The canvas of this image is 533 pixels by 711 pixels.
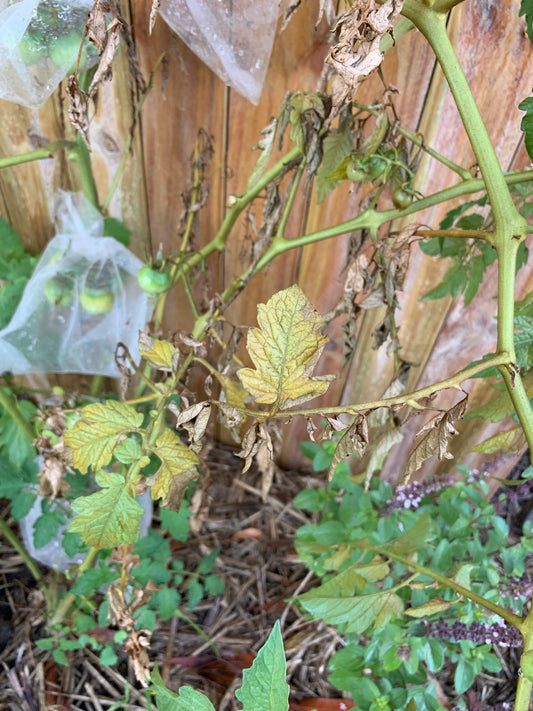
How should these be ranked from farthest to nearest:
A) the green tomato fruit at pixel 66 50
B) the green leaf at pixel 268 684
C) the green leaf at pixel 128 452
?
the green tomato fruit at pixel 66 50 < the green leaf at pixel 128 452 < the green leaf at pixel 268 684

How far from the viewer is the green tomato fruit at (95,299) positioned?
109 centimetres

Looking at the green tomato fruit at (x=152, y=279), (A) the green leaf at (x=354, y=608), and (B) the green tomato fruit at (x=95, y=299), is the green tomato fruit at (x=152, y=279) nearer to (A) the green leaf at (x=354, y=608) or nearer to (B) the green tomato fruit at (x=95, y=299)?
(B) the green tomato fruit at (x=95, y=299)

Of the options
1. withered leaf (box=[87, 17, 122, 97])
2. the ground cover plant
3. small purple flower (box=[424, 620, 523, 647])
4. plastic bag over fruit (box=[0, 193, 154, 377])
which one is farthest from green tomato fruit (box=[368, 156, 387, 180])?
small purple flower (box=[424, 620, 523, 647])

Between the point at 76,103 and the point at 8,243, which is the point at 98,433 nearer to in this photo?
the point at 76,103

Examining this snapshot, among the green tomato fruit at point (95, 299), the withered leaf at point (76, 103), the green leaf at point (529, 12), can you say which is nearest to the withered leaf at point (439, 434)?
the green leaf at point (529, 12)

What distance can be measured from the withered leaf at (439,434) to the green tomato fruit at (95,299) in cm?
75

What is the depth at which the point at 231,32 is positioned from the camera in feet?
2.90

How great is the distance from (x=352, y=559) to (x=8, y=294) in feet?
2.66

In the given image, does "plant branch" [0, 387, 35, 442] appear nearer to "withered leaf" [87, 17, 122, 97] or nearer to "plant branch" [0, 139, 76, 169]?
"plant branch" [0, 139, 76, 169]

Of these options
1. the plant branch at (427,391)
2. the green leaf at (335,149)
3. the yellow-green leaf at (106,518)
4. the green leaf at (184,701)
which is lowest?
the green leaf at (184,701)

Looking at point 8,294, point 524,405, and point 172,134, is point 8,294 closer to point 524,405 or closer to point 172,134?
point 172,134

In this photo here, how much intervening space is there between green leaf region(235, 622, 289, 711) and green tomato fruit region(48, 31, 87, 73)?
75 centimetres

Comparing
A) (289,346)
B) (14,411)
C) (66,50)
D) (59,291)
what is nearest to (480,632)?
(289,346)

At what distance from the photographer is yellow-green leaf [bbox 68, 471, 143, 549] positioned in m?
0.63
